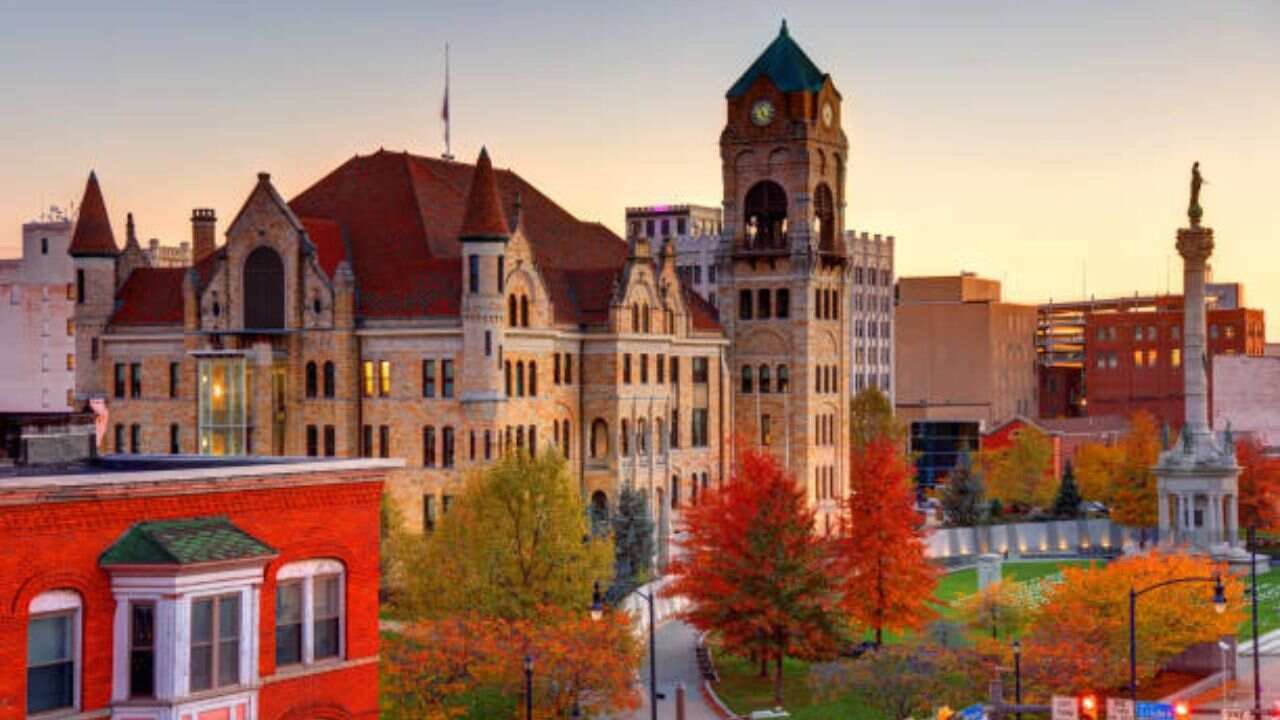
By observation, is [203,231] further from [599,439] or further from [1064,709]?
[1064,709]

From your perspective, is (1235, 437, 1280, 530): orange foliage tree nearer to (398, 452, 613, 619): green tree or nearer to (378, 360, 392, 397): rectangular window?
(378, 360, 392, 397): rectangular window

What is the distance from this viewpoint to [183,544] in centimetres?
3556

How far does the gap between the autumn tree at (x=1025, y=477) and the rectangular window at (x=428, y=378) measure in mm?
62407

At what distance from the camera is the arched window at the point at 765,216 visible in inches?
4592

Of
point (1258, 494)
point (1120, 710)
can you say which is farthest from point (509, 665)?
point (1258, 494)

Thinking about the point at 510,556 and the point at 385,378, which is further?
the point at 385,378

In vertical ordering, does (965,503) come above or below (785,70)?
below

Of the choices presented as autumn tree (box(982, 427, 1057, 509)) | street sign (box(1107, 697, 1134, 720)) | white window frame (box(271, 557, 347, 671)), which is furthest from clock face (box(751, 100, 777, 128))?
white window frame (box(271, 557, 347, 671))

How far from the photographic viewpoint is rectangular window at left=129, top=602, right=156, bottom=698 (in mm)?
35375

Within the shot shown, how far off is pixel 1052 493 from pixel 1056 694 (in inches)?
3437

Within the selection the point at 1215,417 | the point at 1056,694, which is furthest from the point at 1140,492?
the point at 1215,417

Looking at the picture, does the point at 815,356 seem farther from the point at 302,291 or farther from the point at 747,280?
the point at 302,291

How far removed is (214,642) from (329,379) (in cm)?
5937

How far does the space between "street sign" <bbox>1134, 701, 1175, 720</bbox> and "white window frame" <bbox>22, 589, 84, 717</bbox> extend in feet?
80.7
